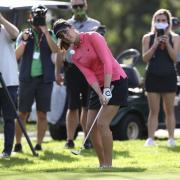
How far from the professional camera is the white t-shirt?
2.19ft

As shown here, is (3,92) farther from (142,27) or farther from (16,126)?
(142,27)

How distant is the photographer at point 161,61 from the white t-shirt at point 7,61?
2.35m

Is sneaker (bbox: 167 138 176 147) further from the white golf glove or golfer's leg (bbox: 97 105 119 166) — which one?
the white golf glove

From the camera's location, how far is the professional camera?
13202 mm

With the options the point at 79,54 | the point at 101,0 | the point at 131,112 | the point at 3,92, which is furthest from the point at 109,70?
the point at 101,0

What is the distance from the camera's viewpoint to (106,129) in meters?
11.0

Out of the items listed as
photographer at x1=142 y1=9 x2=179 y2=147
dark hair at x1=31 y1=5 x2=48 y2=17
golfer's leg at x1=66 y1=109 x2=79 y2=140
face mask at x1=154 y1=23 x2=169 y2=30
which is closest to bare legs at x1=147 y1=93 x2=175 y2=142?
photographer at x1=142 y1=9 x2=179 y2=147

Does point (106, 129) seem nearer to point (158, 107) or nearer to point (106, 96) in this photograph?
point (106, 96)

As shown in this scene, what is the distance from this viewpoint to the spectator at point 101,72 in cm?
1095

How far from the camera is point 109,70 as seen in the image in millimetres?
10930

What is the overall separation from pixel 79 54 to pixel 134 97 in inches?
203

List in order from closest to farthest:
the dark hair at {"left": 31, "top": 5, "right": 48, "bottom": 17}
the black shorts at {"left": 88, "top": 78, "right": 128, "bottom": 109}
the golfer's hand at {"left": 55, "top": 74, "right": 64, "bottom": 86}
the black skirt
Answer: the black shorts at {"left": 88, "top": 78, "right": 128, "bottom": 109}, the dark hair at {"left": 31, "top": 5, "right": 48, "bottom": 17}, the golfer's hand at {"left": 55, "top": 74, "right": 64, "bottom": 86}, the black skirt

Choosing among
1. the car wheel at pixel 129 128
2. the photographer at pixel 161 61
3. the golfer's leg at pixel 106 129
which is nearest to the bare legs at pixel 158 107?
the photographer at pixel 161 61

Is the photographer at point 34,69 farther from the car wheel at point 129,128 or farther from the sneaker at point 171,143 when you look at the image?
the car wheel at point 129,128
